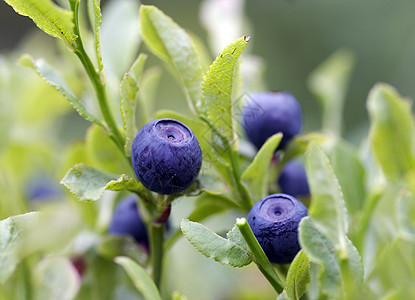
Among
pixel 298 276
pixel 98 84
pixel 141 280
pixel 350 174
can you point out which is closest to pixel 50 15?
pixel 98 84

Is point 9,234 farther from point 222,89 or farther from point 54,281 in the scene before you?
point 222,89

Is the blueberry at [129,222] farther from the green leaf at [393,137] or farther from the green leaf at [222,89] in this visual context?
the green leaf at [393,137]

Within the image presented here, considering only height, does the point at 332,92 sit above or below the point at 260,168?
below

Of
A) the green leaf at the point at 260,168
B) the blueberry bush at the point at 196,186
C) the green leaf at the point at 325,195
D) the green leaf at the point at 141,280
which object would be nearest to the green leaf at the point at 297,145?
the blueberry bush at the point at 196,186

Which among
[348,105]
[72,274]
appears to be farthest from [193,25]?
[72,274]

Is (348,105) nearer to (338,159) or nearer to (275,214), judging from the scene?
(338,159)

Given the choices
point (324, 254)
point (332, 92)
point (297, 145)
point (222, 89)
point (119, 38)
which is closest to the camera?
point (324, 254)

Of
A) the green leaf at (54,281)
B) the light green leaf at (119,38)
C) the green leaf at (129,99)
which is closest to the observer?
the green leaf at (129,99)
